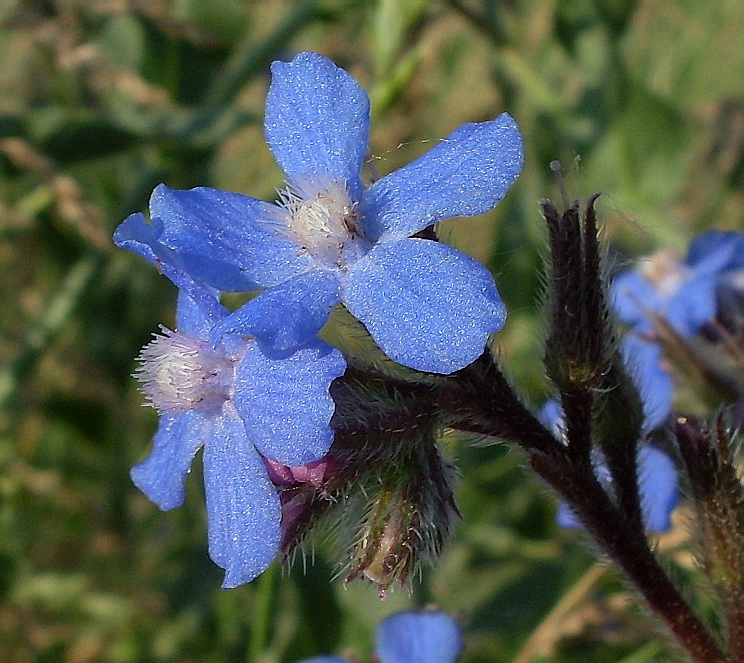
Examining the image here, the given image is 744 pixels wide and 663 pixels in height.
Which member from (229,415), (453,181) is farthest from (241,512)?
(453,181)

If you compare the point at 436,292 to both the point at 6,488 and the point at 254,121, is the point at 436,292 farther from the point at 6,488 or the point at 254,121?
the point at 6,488

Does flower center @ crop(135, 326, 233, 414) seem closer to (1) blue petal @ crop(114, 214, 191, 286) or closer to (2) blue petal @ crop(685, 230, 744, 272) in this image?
(1) blue petal @ crop(114, 214, 191, 286)

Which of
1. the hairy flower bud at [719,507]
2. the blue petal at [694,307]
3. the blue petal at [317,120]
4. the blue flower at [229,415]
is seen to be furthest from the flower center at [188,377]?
the blue petal at [694,307]

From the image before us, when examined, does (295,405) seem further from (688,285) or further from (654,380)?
(688,285)

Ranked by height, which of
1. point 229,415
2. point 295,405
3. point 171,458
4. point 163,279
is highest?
point 295,405

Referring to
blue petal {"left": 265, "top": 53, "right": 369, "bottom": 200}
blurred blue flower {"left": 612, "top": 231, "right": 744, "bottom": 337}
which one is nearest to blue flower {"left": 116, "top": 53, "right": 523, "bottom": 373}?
blue petal {"left": 265, "top": 53, "right": 369, "bottom": 200}
